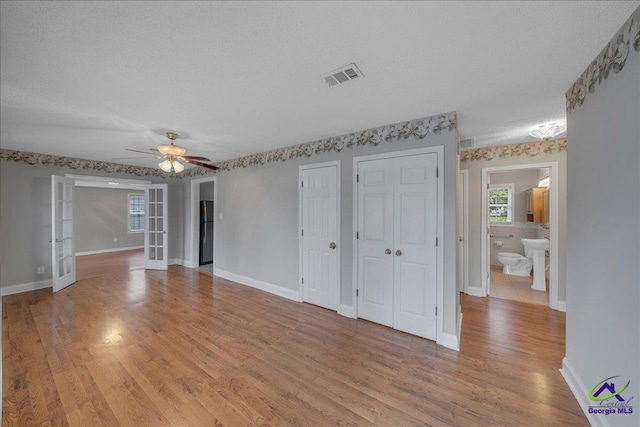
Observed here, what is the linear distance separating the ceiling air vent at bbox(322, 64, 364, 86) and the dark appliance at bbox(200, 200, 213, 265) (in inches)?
204

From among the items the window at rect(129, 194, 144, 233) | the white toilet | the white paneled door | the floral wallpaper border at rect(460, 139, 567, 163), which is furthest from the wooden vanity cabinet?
the window at rect(129, 194, 144, 233)

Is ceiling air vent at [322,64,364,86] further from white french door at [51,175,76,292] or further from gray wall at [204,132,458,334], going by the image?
white french door at [51,175,76,292]

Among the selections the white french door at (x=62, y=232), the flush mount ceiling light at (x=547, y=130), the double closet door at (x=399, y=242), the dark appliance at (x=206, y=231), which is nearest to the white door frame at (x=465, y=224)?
the flush mount ceiling light at (x=547, y=130)

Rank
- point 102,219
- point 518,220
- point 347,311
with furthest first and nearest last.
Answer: point 102,219
point 518,220
point 347,311

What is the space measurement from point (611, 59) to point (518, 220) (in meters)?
4.99

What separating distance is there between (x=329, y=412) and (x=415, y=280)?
5.18 ft

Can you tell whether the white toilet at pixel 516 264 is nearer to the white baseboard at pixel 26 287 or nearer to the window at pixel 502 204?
→ the window at pixel 502 204

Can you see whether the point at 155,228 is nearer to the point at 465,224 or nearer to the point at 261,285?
the point at 261,285

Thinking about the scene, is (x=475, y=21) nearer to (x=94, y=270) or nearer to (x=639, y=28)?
(x=639, y=28)

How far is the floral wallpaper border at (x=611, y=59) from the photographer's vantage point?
4.17 feet

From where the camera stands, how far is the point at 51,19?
1302 millimetres

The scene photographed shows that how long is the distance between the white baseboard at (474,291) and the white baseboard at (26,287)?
24.4ft

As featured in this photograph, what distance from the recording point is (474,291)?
13.0 ft

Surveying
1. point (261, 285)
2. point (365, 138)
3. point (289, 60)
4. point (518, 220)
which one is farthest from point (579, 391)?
point (518, 220)
